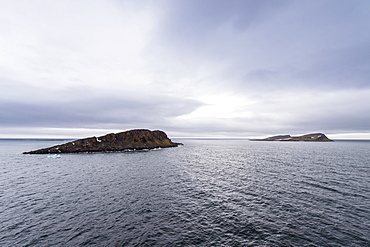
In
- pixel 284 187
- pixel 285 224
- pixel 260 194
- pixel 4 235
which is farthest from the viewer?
pixel 284 187

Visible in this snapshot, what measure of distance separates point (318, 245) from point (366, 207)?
1474 cm

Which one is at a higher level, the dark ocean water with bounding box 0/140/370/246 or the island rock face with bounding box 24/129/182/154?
the island rock face with bounding box 24/129/182/154

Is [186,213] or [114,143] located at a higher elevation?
[114,143]

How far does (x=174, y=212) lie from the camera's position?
22.3m

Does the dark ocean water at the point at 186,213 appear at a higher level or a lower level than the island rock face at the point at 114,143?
lower

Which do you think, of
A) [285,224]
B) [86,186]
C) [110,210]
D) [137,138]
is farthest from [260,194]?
[137,138]

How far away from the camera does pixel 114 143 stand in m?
114

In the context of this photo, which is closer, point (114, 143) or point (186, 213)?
point (186, 213)

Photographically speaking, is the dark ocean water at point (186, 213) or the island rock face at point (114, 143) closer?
the dark ocean water at point (186, 213)

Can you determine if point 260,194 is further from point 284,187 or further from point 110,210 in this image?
point 110,210

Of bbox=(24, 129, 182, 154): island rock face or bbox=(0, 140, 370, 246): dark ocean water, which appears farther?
bbox=(24, 129, 182, 154): island rock face

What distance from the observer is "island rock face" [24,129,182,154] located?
9947 centimetres

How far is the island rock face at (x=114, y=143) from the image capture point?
9947 centimetres

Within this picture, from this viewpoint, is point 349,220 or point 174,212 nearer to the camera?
point 349,220
